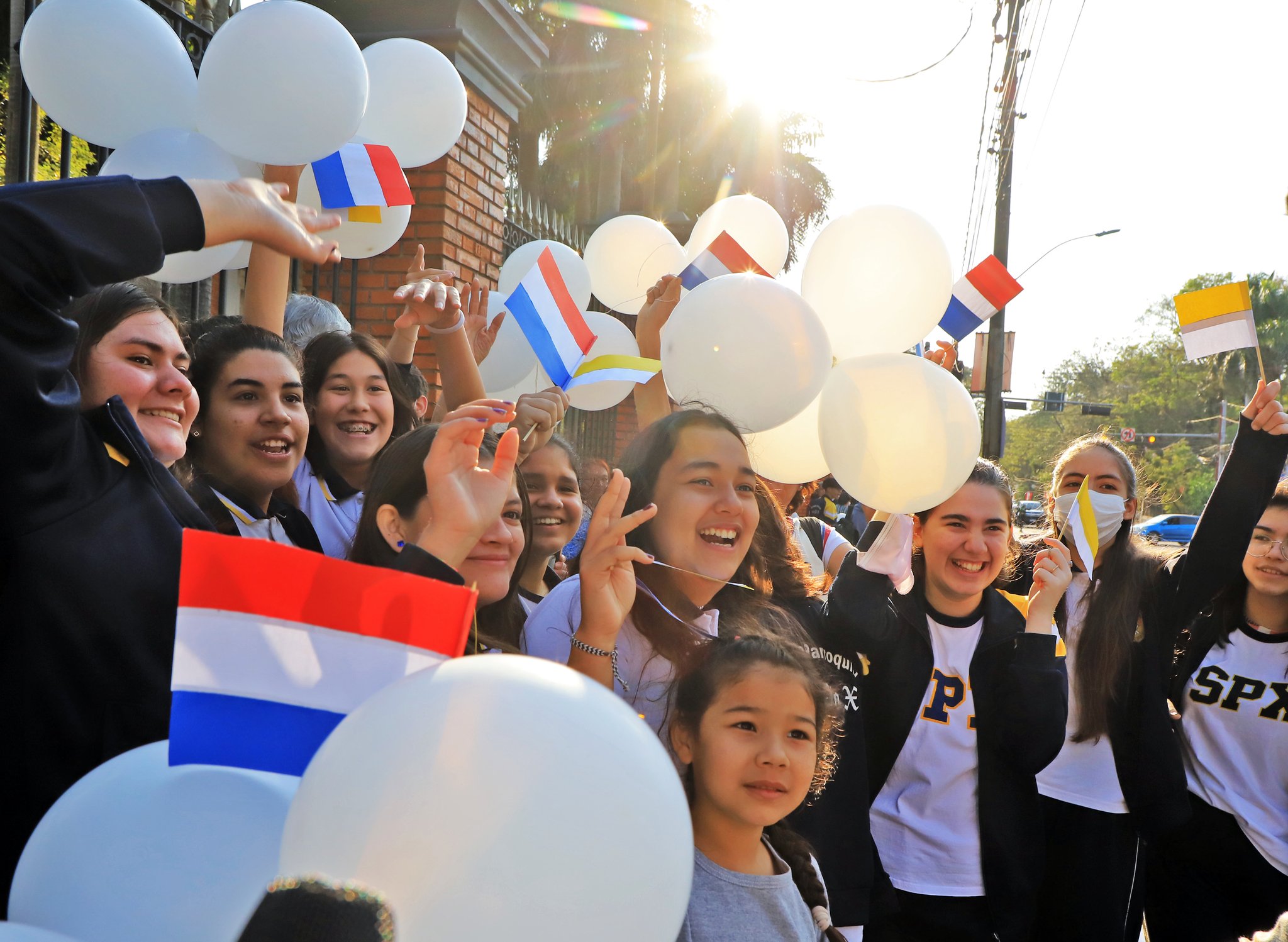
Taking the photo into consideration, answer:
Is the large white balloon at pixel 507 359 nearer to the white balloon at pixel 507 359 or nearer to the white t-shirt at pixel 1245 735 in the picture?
the white balloon at pixel 507 359

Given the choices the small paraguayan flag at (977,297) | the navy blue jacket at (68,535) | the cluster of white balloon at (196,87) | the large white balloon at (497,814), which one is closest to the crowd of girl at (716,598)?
the navy blue jacket at (68,535)

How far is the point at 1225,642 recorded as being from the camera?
336cm

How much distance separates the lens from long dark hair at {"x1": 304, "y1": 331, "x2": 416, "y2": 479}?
2.99 meters

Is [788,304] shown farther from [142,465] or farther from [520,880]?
[520,880]

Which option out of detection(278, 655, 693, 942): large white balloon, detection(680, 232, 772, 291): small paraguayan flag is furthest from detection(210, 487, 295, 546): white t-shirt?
detection(680, 232, 772, 291): small paraguayan flag

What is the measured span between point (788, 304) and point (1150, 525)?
28.7 metres

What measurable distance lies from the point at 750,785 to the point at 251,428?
1.50 metres

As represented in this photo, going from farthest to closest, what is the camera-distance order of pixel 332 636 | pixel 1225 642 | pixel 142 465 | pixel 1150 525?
1. pixel 1150 525
2. pixel 1225 642
3. pixel 142 465
4. pixel 332 636

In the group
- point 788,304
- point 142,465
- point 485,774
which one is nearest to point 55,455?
point 142,465

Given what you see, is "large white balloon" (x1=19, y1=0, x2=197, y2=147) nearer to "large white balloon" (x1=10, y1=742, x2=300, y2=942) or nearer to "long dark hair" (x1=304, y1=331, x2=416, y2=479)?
"long dark hair" (x1=304, y1=331, x2=416, y2=479)

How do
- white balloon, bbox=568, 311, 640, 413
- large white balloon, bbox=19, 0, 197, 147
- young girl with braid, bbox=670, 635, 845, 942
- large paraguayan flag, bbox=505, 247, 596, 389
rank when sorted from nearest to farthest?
young girl with braid, bbox=670, 635, 845, 942 < large paraguayan flag, bbox=505, 247, 596, 389 < large white balloon, bbox=19, 0, 197, 147 < white balloon, bbox=568, 311, 640, 413

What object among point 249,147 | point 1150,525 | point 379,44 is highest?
point 379,44

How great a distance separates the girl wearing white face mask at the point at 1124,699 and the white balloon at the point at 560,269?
6.39ft

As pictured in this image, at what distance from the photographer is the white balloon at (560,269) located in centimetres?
391
